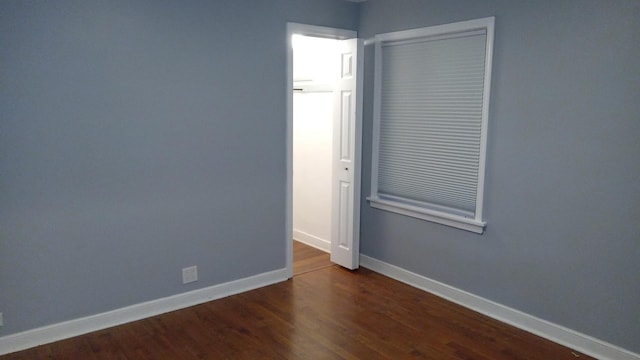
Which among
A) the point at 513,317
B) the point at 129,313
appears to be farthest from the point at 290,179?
the point at 513,317

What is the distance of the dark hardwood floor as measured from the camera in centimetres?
283

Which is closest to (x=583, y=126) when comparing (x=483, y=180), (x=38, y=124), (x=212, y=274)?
(x=483, y=180)

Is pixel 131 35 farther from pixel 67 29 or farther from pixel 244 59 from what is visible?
pixel 244 59

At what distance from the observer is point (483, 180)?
3.31m

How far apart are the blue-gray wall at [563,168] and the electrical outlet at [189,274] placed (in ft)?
6.68

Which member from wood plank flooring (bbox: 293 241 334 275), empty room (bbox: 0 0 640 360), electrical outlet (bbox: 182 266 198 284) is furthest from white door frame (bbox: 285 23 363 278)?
electrical outlet (bbox: 182 266 198 284)

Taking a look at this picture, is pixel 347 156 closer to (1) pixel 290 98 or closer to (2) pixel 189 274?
(1) pixel 290 98

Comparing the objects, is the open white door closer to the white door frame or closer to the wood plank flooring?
the white door frame

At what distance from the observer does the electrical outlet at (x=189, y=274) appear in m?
3.46

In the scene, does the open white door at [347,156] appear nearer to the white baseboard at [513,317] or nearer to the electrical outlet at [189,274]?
the white baseboard at [513,317]

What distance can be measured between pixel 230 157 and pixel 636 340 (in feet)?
9.60

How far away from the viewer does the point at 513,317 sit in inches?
127

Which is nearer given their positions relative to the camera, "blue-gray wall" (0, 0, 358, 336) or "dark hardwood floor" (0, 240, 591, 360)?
"blue-gray wall" (0, 0, 358, 336)

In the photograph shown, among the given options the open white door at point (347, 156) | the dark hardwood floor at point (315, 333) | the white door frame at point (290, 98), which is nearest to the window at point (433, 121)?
the open white door at point (347, 156)
